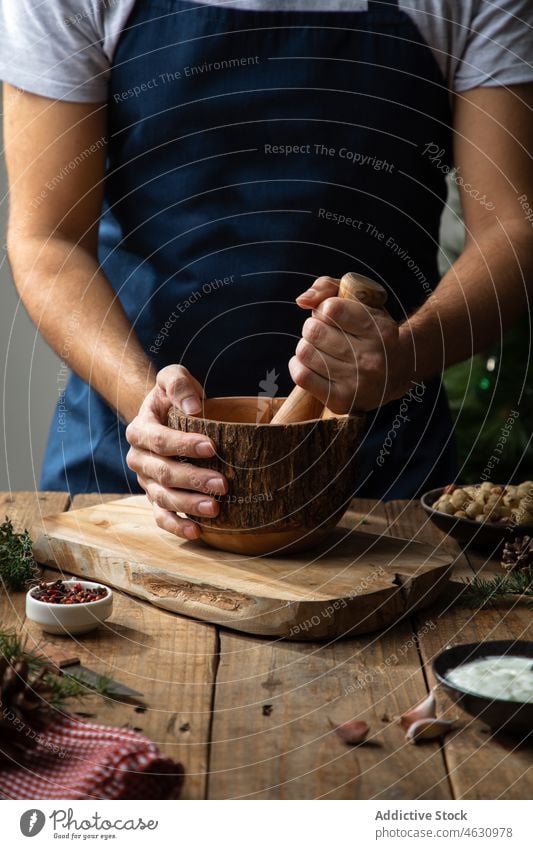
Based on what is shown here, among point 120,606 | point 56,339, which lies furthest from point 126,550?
point 56,339

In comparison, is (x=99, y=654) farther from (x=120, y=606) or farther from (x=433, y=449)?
(x=433, y=449)

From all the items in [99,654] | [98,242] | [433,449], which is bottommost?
[99,654]

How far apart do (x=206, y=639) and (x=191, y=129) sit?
694mm

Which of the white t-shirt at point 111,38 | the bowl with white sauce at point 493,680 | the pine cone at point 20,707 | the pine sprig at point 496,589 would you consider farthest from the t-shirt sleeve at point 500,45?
the pine cone at point 20,707

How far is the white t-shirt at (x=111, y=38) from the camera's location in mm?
1188

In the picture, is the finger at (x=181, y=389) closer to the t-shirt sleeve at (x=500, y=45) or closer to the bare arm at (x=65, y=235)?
the bare arm at (x=65, y=235)

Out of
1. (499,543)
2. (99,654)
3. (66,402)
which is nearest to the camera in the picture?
(99,654)

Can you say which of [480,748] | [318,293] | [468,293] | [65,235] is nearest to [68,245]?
[65,235]

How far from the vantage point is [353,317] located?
99 centimetres

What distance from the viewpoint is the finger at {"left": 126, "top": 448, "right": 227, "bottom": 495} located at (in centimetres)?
88

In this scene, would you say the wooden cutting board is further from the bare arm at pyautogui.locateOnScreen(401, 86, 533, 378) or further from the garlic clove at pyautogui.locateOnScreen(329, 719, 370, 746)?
the bare arm at pyautogui.locateOnScreen(401, 86, 533, 378)

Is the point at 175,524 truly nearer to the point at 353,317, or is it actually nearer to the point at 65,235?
the point at 353,317

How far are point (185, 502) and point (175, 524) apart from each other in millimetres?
42

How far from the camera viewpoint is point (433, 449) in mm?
1287
